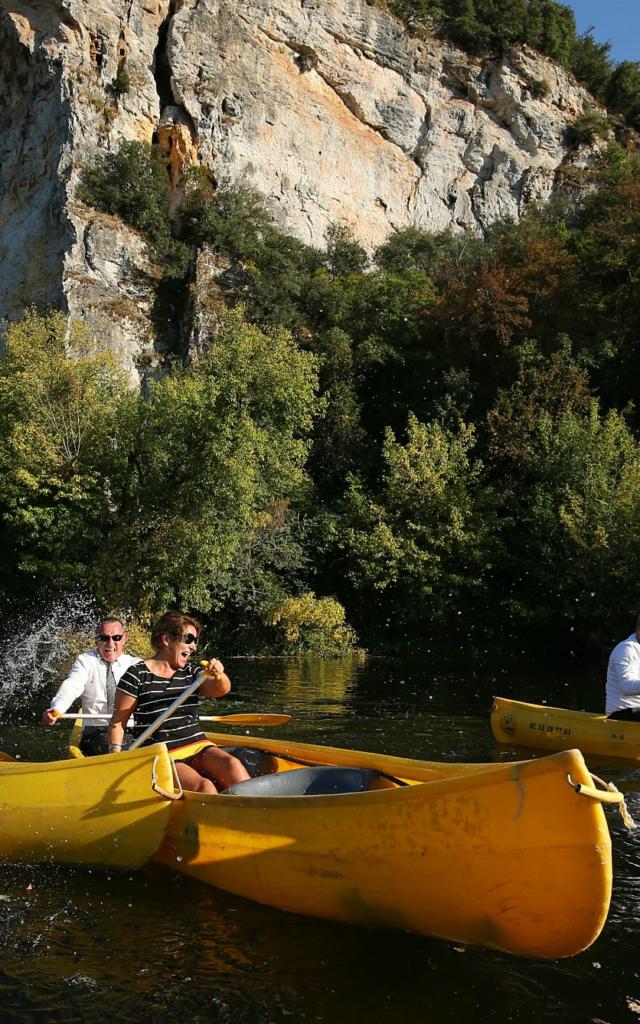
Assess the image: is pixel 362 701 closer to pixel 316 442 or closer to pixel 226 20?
A: pixel 316 442

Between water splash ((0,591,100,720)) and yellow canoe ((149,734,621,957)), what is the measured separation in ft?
25.2

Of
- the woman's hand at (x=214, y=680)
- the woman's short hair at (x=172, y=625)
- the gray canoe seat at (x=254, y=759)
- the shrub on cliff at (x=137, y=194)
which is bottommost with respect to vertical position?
the gray canoe seat at (x=254, y=759)

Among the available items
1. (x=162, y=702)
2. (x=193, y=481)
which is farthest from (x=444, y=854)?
(x=193, y=481)

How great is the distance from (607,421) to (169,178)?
1967 centimetres

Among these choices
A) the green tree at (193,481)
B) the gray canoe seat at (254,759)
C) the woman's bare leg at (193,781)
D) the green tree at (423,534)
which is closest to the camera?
the woman's bare leg at (193,781)

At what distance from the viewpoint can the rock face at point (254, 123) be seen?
29109mm

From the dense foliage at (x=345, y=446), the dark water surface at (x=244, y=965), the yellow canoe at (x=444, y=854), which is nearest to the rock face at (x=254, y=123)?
the dense foliage at (x=345, y=446)

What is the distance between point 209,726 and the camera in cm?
923

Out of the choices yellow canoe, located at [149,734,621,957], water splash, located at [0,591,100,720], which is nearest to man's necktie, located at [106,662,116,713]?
yellow canoe, located at [149,734,621,957]

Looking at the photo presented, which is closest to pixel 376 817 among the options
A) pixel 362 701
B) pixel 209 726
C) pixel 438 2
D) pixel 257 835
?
pixel 257 835

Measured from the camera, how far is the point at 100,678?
21.2ft

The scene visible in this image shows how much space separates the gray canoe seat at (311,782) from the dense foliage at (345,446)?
1323 centimetres

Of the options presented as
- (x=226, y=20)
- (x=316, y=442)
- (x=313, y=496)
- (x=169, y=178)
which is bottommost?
(x=313, y=496)

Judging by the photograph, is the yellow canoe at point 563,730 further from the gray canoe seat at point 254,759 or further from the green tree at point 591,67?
the green tree at point 591,67
